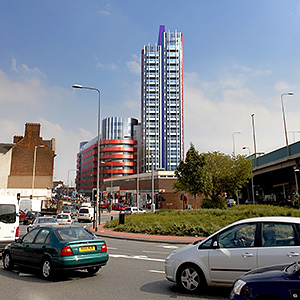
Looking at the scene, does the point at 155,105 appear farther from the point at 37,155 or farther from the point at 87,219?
the point at 87,219

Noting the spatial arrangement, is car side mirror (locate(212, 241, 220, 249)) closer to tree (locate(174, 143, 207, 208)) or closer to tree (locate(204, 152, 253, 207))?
tree (locate(174, 143, 207, 208))

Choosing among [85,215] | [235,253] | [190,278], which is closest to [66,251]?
[190,278]

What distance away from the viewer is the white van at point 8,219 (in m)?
12.4

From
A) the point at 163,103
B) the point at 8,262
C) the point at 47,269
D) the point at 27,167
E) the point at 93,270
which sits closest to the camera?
the point at 47,269

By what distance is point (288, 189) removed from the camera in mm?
73562

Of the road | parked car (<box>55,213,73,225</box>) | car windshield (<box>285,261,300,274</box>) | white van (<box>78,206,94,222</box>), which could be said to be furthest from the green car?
white van (<box>78,206,94,222</box>)

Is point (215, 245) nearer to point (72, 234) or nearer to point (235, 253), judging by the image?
point (235, 253)

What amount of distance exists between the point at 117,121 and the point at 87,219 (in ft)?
291

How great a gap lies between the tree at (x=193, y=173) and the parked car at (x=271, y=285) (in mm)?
32186

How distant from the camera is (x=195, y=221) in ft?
71.6

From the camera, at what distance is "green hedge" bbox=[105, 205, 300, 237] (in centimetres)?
2012

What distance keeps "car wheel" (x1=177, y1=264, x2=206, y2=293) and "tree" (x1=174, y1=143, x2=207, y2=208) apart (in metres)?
29.7

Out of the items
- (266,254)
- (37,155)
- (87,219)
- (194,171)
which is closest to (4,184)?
(37,155)

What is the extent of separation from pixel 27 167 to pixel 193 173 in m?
41.3
